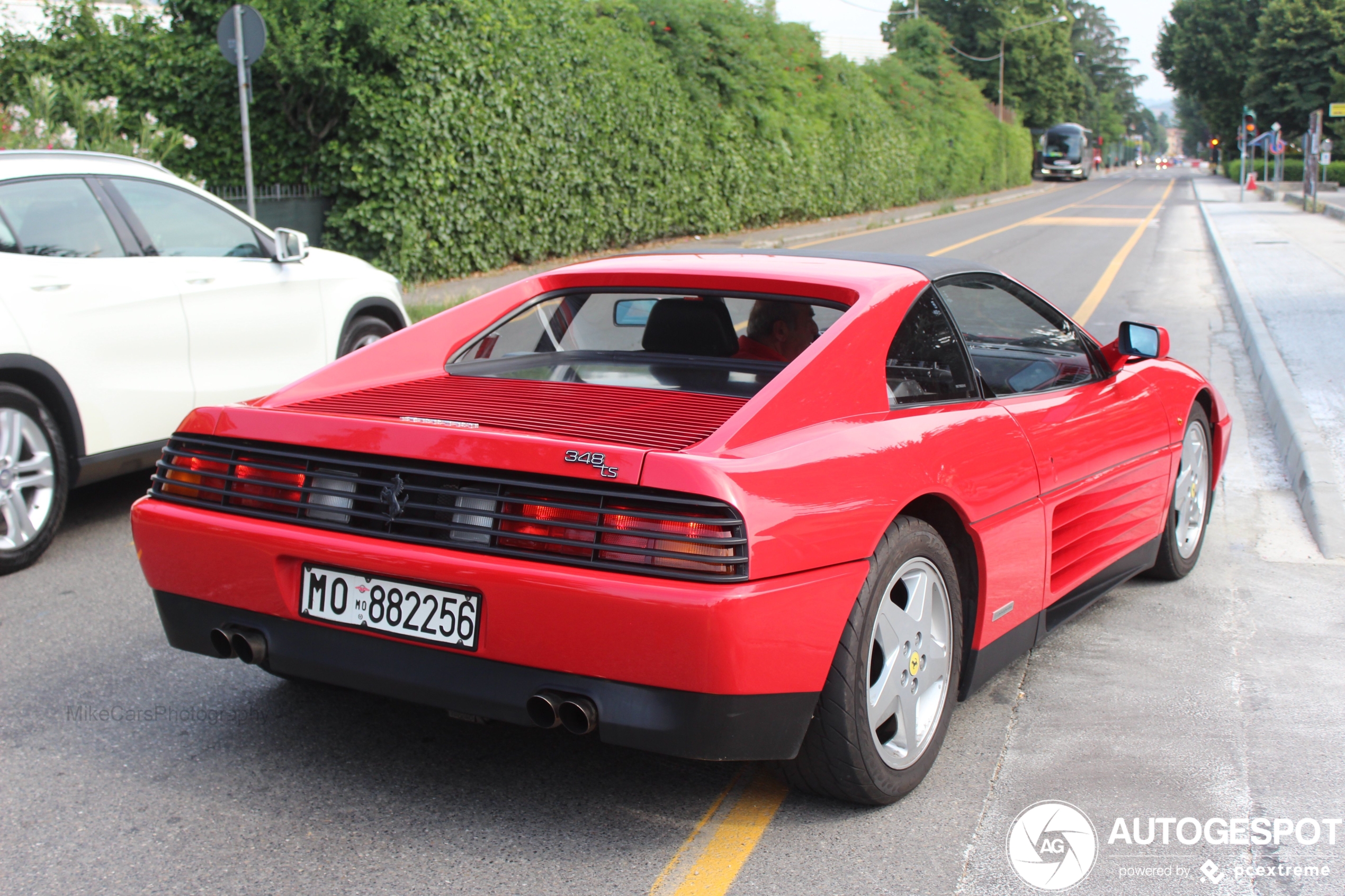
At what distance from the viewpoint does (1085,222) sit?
3322 cm

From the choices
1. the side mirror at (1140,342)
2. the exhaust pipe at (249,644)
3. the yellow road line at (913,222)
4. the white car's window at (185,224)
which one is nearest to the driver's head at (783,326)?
the side mirror at (1140,342)

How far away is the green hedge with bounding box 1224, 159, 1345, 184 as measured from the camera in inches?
2092

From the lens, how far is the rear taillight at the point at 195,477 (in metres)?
3.08

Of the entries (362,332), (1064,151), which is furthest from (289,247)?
(1064,151)

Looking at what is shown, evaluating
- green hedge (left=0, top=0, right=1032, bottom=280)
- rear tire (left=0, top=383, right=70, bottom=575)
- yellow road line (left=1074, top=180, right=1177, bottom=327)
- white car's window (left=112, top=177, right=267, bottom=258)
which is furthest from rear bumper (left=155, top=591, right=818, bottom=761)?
green hedge (left=0, top=0, right=1032, bottom=280)

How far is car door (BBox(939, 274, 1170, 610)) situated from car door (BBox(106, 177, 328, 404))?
3751mm

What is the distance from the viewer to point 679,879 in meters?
2.63

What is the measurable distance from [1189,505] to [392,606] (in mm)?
3481

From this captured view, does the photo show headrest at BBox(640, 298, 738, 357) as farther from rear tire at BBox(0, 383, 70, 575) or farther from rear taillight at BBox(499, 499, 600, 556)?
rear tire at BBox(0, 383, 70, 575)

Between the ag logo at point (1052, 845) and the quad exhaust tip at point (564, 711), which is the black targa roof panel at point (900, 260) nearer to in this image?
the ag logo at point (1052, 845)

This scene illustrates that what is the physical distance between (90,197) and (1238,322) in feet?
38.5

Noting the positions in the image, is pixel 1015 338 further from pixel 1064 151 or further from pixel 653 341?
pixel 1064 151

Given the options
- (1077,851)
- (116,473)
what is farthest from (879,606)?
(116,473)

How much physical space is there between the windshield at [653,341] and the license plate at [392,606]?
0.97 m
